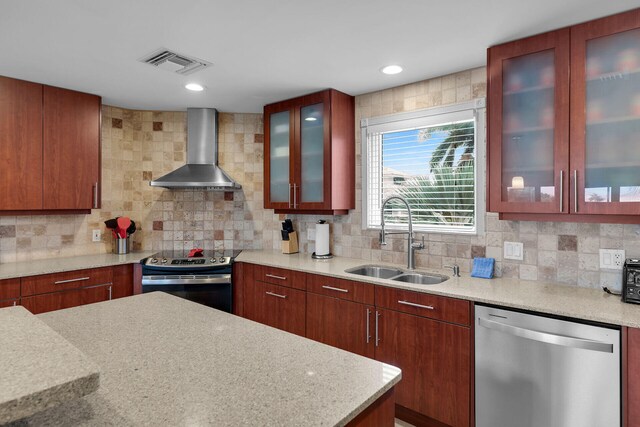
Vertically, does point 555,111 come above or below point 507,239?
above

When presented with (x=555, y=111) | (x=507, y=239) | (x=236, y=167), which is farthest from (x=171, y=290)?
(x=555, y=111)

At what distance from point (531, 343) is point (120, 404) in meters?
1.78

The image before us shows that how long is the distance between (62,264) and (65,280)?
197 mm

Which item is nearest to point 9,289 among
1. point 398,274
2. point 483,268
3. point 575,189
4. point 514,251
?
point 398,274

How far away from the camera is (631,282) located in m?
1.84

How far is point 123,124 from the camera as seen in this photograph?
12.2ft

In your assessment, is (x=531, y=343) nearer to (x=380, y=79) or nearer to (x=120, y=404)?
(x=120, y=404)

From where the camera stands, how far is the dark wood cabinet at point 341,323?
2451mm

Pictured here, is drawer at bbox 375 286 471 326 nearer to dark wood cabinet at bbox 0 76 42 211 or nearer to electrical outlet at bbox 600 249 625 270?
electrical outlet at bbox 600 249 625 270

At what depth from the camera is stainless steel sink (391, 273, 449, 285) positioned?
8.51 ft

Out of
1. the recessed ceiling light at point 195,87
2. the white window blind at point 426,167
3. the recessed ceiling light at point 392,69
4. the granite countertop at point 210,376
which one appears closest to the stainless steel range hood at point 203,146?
the recessed ceiling light at point 195,87

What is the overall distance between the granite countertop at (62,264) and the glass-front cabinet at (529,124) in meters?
2.93

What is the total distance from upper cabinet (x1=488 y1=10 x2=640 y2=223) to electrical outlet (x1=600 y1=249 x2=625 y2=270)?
283 mm

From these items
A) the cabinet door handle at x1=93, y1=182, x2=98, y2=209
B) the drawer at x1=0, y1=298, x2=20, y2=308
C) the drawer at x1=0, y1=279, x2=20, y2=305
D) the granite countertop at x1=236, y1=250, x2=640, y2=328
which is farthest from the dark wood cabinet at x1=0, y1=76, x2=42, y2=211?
the granite countertop at x1=236, y1=250, x2=640, y2=328
